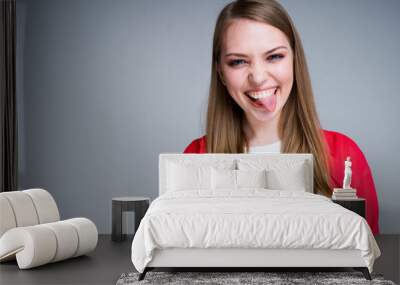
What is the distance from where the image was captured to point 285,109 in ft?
21.3

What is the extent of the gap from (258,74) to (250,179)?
1172 millimetres

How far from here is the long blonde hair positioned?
256 inches

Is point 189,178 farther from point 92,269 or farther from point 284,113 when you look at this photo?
point 92,269

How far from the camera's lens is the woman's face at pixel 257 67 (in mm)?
6398

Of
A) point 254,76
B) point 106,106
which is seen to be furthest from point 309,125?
point 106,106

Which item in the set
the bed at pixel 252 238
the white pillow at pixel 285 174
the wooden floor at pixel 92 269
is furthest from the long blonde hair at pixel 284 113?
the bed at pixel 252 238

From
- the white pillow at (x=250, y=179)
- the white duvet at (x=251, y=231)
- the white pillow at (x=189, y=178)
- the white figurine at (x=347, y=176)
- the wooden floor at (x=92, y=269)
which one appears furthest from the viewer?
the white figurine at (x=347, y=176)

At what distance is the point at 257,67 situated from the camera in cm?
640

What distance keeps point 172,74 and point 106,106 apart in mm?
796

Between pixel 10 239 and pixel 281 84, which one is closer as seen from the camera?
pixel 10 239

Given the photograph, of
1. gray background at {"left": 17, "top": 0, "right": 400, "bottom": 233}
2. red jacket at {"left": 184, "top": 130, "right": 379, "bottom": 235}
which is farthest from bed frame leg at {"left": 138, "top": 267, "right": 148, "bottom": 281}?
red jacket at {"left": 184, "top": 130, "right": 379, "bottom": 235}

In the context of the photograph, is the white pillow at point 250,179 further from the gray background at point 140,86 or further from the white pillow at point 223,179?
the gray background at point 140,86

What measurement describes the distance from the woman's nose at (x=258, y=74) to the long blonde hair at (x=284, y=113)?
32cm

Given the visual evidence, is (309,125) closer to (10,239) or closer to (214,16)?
(214,16)
